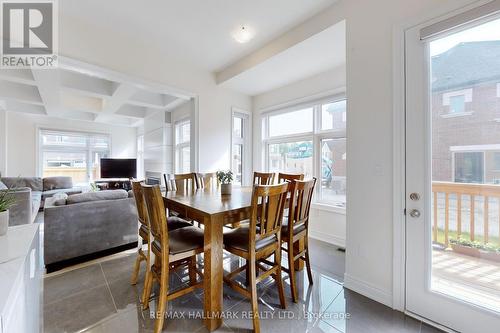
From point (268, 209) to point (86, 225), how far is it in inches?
93.2

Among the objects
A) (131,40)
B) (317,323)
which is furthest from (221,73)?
(317,323)

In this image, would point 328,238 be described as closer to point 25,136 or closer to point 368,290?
point 368,290

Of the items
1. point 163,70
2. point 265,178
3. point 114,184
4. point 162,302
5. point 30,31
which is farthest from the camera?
point 114,184

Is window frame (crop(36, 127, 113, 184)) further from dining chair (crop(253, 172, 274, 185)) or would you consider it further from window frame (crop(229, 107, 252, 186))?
dining chair (crop(253, 172, 274, 185))

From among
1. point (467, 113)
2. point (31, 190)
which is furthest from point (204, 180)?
point (31, 190)

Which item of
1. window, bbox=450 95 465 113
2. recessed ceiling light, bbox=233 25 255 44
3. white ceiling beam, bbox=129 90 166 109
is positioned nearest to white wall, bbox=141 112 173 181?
white ceiling beam, bbox=129 90 166 109

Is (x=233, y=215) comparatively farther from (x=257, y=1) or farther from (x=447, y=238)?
(x=257, y=1)

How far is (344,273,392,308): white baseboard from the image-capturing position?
1892 millimetres

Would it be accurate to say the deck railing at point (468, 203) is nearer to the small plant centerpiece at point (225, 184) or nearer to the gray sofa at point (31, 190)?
the small plant centerpiece at point (225, 184)

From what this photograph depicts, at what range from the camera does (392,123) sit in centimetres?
187

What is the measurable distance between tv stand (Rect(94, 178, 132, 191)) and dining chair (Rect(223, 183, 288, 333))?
555 centimetres

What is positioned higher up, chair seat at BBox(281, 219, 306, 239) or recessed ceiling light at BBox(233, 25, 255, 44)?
recessed ceiling light at BBox(233, 25, 255, 44)

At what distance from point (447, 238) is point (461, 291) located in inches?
14.6

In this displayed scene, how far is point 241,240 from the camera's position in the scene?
1.82m
